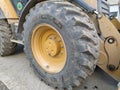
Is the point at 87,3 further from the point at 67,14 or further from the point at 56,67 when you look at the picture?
the point at 56,67

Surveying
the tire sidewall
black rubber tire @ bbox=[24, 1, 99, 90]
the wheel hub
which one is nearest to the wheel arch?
the tire sidewall

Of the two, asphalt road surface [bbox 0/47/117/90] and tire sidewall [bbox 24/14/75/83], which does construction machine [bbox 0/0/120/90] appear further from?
asphalt road surface [bbox 0/47/117/90]

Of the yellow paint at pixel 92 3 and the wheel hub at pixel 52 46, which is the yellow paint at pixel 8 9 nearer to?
the wheel hub at pixel 52 46

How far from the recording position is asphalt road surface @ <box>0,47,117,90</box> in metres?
3.25

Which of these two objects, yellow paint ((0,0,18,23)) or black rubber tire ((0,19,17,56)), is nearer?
yellow paint ((0,0,18,23))

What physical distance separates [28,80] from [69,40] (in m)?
1.09

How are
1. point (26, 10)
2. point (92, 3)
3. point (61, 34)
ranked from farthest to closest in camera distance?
point (26, 10) < point (92, 3) < point (61, 34)

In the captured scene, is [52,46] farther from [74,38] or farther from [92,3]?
[92,3]

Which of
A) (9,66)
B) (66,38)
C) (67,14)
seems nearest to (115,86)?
(66,38)

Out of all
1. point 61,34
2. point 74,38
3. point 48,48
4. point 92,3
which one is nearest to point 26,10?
point 48,48

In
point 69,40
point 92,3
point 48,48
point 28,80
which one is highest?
point 92,3

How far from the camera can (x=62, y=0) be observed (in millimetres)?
3072

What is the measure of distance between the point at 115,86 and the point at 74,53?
2.95 feet

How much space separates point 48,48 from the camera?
3.24 m
